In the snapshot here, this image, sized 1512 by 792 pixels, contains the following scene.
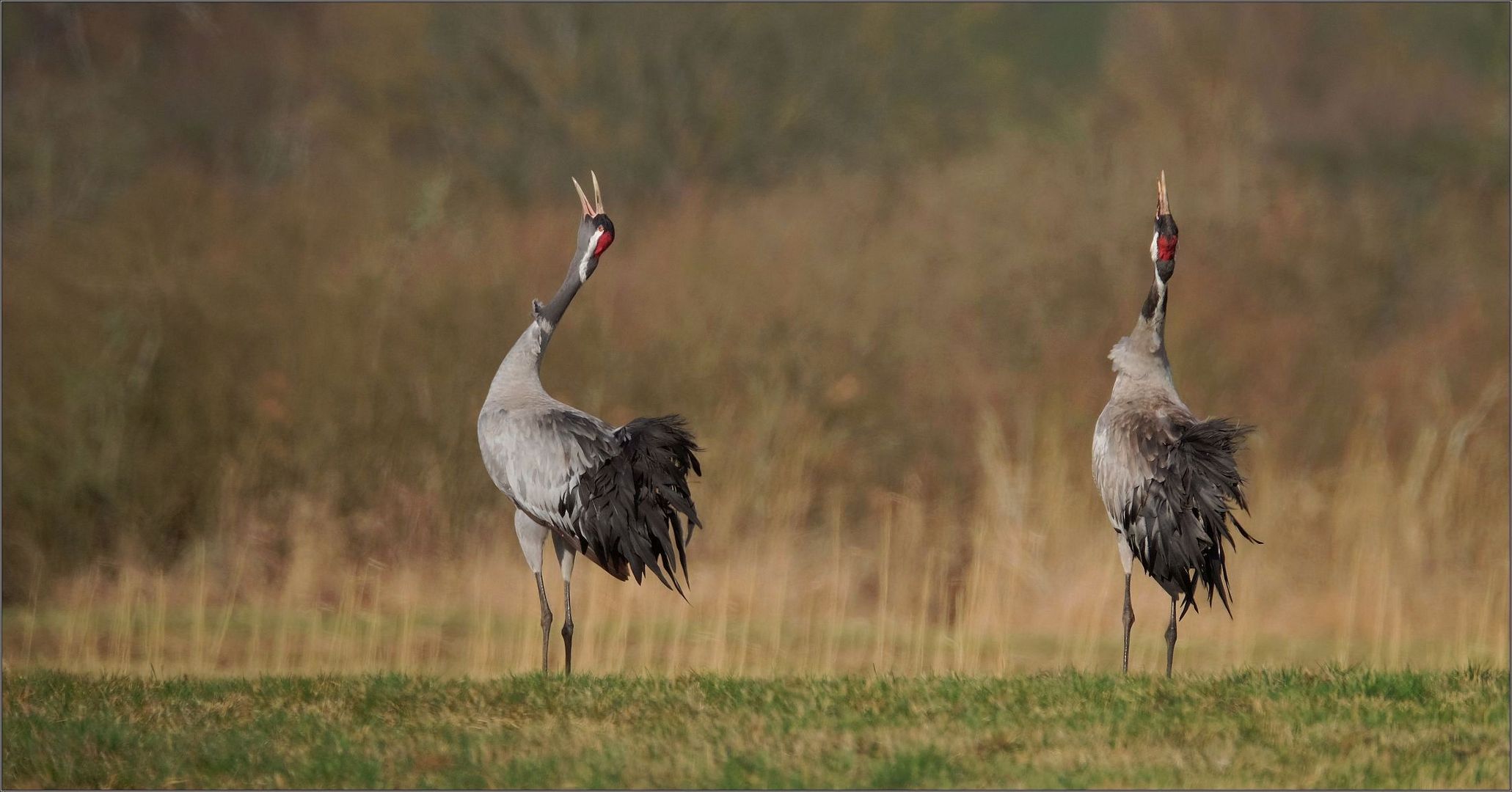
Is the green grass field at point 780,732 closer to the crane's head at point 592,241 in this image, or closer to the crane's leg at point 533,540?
the crane's leg at point 533,540

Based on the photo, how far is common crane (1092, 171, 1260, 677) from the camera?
738 cm

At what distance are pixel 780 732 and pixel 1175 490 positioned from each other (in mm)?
2360

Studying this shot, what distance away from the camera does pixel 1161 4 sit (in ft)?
86.3

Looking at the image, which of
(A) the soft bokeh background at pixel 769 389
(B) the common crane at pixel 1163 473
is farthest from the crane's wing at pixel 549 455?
(B) the common crane at pixel 1163 473

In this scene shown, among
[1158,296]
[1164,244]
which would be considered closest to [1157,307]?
[1158,296]

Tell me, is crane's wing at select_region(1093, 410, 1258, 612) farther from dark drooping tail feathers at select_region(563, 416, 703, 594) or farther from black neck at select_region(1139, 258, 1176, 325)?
dark drooping tail feathers at select_region(563, 416, 703, 594)

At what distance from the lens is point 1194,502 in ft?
24.2

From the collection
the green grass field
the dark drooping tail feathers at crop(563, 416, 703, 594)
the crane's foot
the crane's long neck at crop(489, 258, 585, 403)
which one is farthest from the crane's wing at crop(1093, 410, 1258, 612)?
the crane's long neck at crop(489, 258, 585, 403)

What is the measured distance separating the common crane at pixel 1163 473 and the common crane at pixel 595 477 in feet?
6.46

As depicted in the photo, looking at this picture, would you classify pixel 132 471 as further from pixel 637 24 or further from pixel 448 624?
pixel 637 24

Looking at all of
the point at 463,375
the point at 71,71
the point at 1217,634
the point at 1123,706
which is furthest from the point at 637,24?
the point at 1123,706

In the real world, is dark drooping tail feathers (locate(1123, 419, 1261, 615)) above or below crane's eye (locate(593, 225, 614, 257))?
below

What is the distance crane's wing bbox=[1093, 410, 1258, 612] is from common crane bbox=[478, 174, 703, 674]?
198 cm

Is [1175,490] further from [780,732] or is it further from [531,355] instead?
[531,355]
